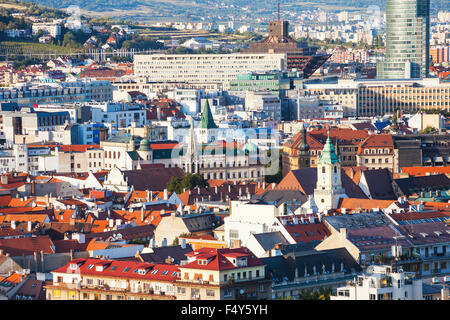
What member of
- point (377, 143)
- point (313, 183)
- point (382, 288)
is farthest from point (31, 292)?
point (377, 143)

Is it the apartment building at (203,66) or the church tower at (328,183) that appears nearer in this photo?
the church tower at (328,183)

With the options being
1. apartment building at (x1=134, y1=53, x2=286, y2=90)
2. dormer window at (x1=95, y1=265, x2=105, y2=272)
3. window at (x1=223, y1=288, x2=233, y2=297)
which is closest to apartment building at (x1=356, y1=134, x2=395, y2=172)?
dormer window at (x1=95, y1=265, x2=105, y2=272)

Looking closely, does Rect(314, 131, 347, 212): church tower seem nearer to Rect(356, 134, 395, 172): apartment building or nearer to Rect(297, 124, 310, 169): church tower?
Rect(297, 124, 310, 169): church tower

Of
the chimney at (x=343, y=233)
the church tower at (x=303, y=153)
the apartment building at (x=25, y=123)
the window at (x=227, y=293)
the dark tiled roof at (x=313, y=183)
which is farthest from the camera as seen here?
the apartment building at (x=25, y=123)

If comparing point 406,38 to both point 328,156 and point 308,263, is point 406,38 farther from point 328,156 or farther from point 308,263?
point 308,263

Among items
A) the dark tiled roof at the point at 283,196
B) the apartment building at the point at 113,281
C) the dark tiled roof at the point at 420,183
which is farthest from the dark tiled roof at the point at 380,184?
the apartment building at the point at 113,281

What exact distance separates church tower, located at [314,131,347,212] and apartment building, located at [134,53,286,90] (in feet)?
300

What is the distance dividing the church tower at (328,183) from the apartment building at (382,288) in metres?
24.0

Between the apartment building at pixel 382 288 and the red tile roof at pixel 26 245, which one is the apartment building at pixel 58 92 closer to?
the red tile roof at pixel 26 245

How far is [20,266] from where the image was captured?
38.9m

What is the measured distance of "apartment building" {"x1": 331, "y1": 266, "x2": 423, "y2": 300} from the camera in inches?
1053

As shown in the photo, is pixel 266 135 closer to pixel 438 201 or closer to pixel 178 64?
pixel 438 201

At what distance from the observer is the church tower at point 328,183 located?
52984 millimetres

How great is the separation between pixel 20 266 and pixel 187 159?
110ft
